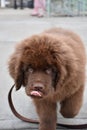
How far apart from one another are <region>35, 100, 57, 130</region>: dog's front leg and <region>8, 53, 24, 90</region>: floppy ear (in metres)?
0.41

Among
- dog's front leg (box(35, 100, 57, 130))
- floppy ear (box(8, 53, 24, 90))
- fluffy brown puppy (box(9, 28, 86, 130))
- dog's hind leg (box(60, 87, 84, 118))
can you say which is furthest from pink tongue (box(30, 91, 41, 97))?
dog's hind leg (box(60, 87, 84, 118))

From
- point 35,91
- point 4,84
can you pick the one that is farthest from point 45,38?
point 4,84

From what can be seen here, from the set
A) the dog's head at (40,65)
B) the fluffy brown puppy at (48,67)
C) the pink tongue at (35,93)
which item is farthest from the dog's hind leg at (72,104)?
the pink tongue at (35,93)

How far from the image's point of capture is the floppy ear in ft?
11.7

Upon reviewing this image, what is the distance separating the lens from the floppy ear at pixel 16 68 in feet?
11.7

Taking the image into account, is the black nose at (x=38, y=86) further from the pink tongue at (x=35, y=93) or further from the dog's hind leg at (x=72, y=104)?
the dog's hind leg at (x=72, y=104)

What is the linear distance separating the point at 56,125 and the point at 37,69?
1116 millimetres

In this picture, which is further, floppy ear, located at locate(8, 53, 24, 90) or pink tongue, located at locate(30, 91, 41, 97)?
floppy ear, located at locate(8, 53, 24, 90)

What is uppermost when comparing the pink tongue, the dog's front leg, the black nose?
the black nose

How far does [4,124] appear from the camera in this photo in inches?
181

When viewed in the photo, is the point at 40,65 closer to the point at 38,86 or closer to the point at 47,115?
the point at 38,86

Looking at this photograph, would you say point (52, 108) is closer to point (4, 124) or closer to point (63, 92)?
point (63, 92)

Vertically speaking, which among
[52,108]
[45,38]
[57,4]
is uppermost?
[45,38]

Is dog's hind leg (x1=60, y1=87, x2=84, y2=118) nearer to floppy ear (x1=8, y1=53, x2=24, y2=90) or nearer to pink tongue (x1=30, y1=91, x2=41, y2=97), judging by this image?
floppy ear (x1=8, y1=53, x2=24, y2=90)
